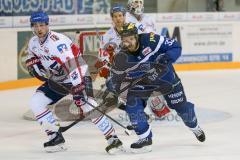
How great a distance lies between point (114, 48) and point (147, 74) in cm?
115

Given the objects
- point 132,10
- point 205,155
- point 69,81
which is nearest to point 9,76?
point 132,10

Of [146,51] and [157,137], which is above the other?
[146,51]

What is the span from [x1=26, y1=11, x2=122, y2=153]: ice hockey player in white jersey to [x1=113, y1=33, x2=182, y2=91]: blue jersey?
34 cm

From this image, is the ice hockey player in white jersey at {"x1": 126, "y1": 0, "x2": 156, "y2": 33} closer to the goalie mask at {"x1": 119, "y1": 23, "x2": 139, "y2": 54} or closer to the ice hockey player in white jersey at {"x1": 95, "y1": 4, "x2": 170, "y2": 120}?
the ice hockey player in white jersey at {"x1": 95, "y1": 4, "x2": 170, "y2": 120}

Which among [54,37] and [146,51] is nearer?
[146,51]

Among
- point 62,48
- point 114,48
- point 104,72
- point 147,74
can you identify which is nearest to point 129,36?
point 147,74

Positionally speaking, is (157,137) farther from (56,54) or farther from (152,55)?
(56,54)

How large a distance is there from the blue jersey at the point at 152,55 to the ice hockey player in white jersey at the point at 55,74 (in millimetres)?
338

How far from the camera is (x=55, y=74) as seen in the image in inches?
193

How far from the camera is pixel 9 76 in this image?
883cm

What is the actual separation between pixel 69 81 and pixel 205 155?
3.72 ft

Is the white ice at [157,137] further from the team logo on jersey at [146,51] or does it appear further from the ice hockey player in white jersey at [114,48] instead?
the team logo on jersey at [146,51]

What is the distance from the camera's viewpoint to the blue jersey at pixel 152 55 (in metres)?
4.70

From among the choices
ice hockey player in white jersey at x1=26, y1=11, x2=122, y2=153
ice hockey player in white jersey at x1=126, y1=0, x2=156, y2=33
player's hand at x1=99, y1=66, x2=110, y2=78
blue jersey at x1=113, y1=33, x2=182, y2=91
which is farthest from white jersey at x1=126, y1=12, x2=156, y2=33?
ice hockey player in white jersey at x1=26, y1=11, x2=122, y2=153
